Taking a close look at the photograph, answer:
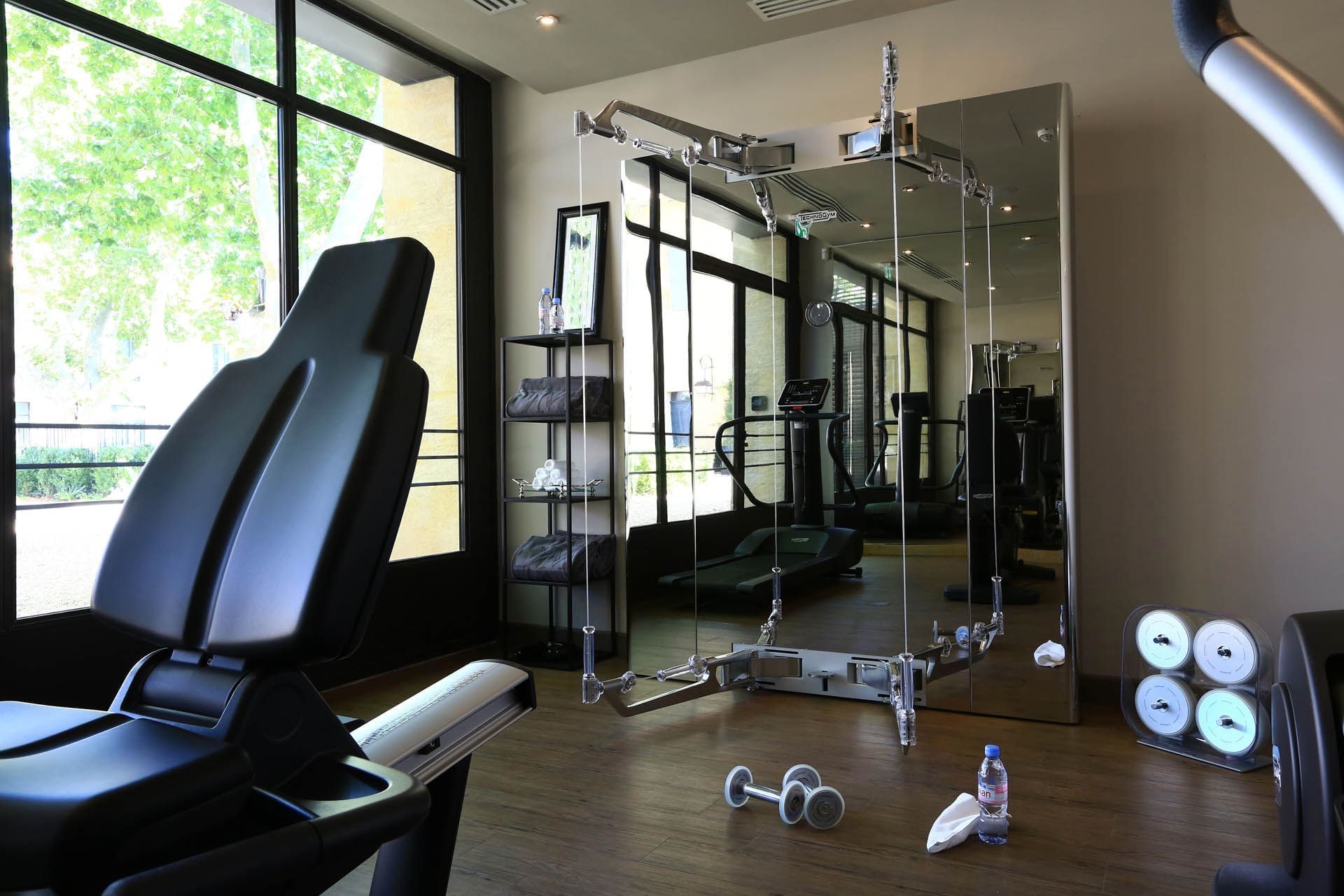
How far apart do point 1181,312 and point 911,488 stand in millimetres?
1104

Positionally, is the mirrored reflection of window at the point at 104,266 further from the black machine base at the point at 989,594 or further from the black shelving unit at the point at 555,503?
the black machine base at the point at 989,594

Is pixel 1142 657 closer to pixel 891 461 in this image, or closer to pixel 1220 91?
pixel 891 461

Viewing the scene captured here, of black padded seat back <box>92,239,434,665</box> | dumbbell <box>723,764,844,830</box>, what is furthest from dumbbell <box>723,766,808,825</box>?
black padded seat back <box>92,239,434,665</box>

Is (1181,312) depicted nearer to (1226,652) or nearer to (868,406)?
(868,406)

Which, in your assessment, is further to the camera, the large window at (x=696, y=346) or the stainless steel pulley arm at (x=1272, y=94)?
the large window at (x=696, y=346)

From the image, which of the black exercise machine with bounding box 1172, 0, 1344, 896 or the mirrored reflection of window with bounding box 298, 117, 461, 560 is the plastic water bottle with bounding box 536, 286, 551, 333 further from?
the black exercise machine with bounding box 1172, 0, 1344, 896

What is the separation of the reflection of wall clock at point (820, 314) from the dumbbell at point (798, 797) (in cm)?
176

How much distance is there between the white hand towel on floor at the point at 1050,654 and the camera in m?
3.13

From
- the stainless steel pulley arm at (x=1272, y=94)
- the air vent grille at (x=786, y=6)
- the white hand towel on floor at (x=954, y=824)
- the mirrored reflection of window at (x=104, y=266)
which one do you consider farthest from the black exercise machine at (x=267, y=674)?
the air vent grille at (x=786, y=6)

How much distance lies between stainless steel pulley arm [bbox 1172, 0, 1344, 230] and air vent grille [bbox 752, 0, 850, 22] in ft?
11.5

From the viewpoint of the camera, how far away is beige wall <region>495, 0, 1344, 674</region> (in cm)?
306

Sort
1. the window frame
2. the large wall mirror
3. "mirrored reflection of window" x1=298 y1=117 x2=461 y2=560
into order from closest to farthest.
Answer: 1. the window frame
2. the large wall mirror
3. "mirrored reflection of window" x1=298 y1=117 x2=461 y2=560

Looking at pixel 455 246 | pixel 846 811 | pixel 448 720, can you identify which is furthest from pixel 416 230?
pixel 448 720

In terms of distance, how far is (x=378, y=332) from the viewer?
126cm
